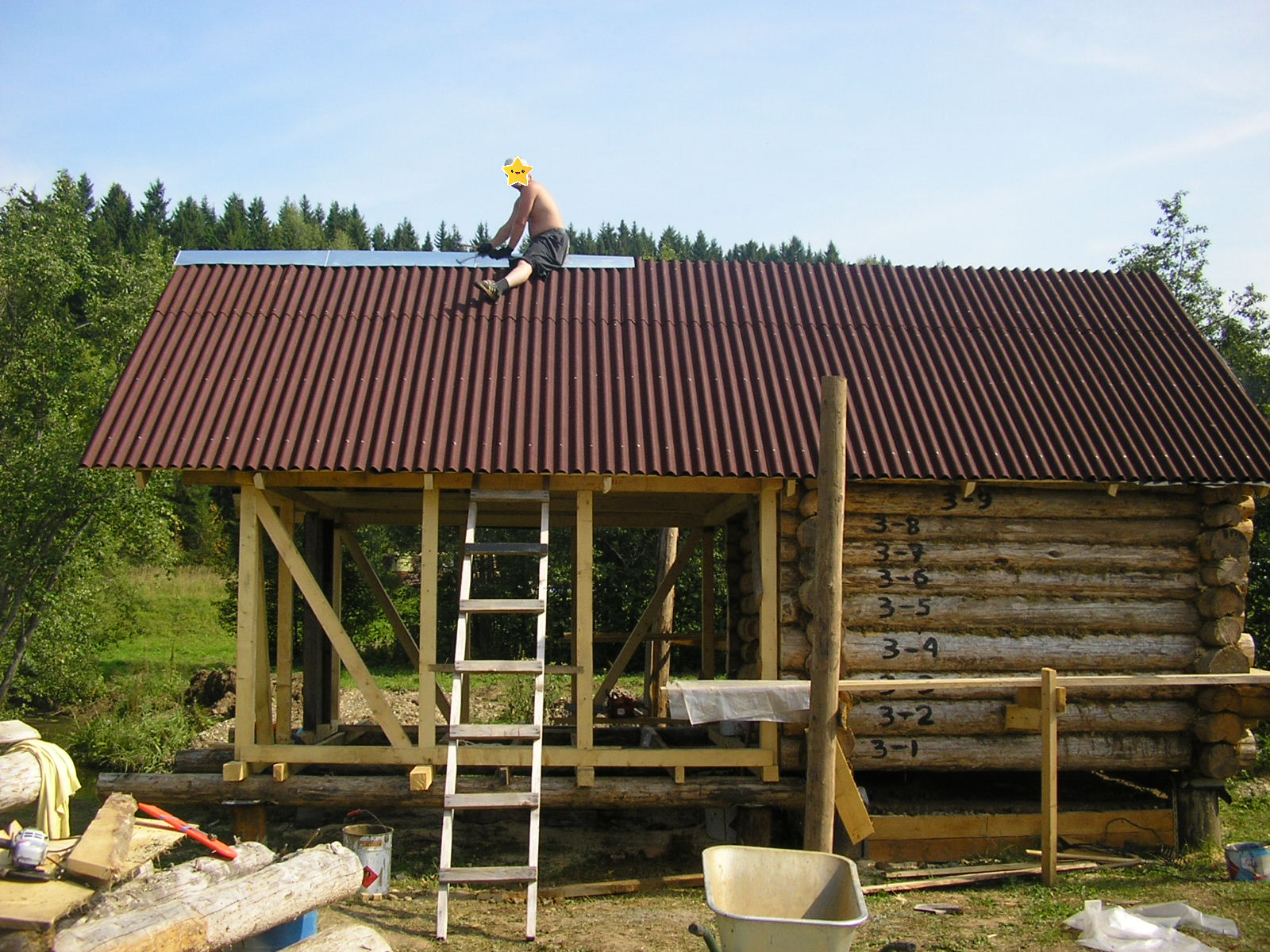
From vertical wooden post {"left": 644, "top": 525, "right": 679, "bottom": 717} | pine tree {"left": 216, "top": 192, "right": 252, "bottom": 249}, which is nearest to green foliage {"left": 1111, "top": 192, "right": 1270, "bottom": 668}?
vertical wooden post {"left": 644, "top": 525, "right": 679, "bottom": 717}

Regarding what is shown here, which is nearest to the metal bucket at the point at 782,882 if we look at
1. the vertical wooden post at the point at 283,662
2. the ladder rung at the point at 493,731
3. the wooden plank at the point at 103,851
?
the ladder rung at the point at 493,731

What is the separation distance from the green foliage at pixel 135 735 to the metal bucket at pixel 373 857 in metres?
8.06

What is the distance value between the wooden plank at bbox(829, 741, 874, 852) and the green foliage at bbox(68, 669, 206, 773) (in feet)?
35.1

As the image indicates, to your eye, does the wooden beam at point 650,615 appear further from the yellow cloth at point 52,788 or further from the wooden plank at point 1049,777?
the yellow cloth at point 52,788

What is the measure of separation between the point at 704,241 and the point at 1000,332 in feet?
204

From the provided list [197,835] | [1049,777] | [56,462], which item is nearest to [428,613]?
[197,835]

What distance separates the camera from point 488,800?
Answer: 25.5 feet

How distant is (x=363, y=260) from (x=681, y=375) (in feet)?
12.7

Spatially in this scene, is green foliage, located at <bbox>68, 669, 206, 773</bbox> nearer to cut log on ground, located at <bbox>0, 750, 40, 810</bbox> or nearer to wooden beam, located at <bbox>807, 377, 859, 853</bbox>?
cut log on ground, located at <bbox>0, 750, 40, 810</bbox>

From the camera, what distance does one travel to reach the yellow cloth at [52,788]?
6922 mm

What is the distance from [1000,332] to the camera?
11.2m

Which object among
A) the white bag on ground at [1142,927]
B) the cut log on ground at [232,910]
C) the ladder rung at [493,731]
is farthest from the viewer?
the ladder rung at [493,731]

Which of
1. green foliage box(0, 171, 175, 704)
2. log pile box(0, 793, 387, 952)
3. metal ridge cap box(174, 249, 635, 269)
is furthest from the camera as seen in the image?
green foliage box(0, 171, 175, 704)

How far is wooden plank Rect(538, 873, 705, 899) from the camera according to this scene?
28.2 feet
